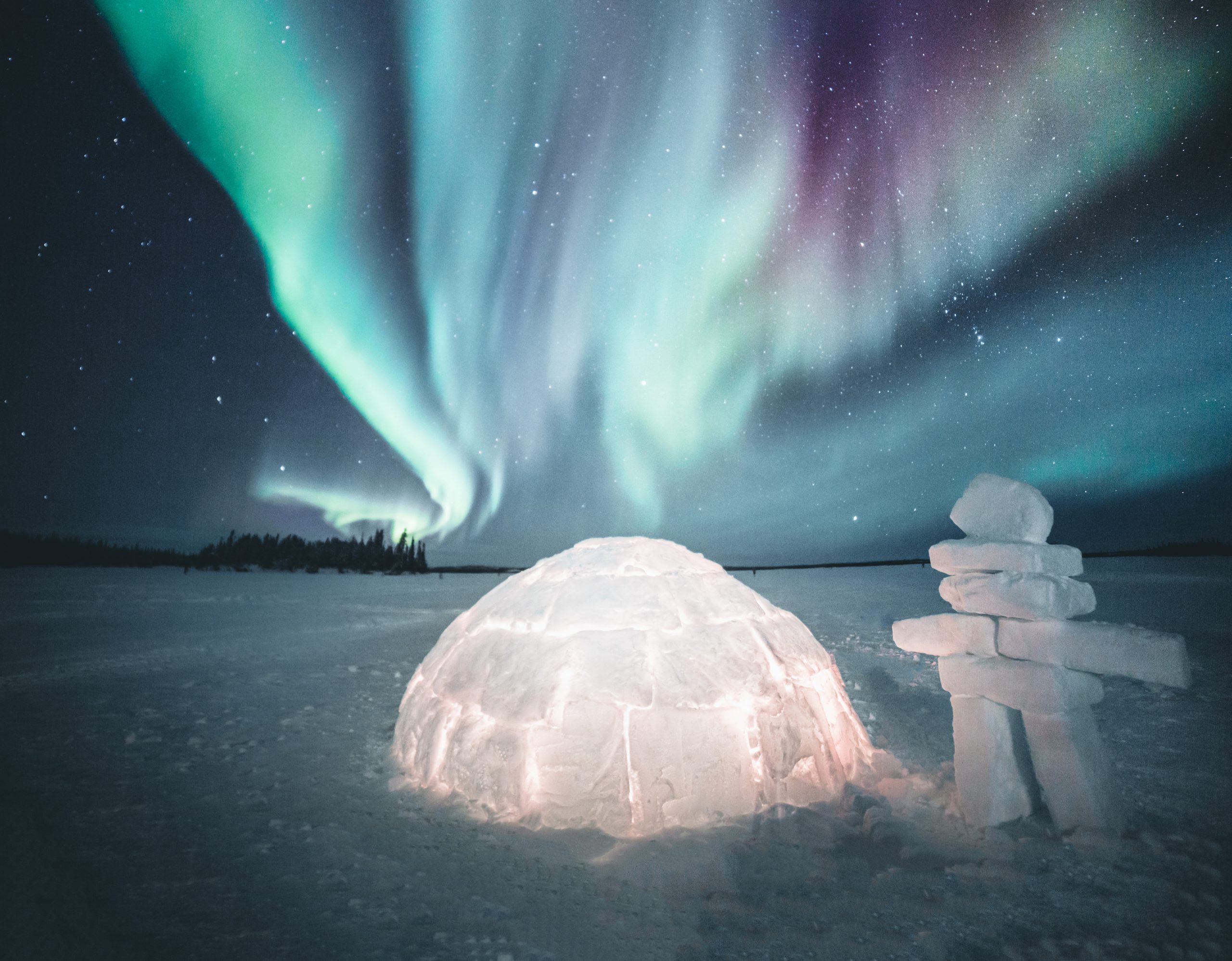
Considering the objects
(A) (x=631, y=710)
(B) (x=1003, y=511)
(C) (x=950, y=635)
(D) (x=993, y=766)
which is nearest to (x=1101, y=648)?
(C) (x=950, y=635)

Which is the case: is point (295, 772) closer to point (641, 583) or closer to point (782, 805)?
point (641, 583)

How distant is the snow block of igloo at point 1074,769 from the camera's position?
4.06m

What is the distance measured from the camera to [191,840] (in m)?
4.20

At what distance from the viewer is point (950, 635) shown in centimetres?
452

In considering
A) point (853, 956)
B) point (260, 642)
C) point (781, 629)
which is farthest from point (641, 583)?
point (260, 642)

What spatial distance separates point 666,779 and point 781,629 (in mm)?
1928

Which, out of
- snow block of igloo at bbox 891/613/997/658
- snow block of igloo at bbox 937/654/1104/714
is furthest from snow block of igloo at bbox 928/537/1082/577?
snow block of igloo at bbox 937/654/1104/714

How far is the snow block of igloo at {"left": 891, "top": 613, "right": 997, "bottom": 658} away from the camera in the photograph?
4.30 m

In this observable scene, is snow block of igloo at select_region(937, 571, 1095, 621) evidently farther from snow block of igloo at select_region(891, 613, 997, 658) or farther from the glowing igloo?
the glowing igloo

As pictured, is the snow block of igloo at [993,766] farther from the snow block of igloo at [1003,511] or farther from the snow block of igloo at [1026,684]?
the snow block of igloo at [1003,511]

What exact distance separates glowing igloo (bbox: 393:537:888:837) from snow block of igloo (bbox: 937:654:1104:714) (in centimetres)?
127

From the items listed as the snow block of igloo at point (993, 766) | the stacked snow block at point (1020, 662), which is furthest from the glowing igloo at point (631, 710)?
the stacked snow block at point (1020, 662)

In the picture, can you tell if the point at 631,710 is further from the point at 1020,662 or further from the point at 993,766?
the point at 1020,662

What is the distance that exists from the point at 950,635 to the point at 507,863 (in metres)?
3.81
